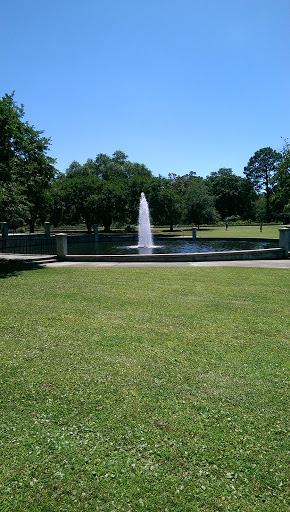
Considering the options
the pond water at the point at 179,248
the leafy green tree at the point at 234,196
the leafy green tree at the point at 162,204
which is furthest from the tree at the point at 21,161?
the leafy green tree at the point at 234,196

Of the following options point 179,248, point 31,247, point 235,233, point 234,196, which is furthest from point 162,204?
point 234,196

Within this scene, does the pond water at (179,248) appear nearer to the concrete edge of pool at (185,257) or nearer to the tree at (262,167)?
the concrete edge of pool at (185,257)

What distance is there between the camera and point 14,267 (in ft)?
53.2

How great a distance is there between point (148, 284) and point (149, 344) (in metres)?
5.56

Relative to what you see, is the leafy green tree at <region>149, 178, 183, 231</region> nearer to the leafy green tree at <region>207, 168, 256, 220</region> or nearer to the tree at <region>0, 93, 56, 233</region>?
the tree at <region>0, 93, 56, 233</region>

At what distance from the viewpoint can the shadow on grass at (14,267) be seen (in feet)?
46.1

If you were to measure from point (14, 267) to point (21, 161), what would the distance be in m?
4.94

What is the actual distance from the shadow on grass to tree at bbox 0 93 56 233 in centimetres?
233

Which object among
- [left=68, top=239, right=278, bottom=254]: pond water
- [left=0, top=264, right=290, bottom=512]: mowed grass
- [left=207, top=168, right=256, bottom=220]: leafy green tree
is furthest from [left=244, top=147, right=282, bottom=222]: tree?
[left=0, top=264, right=290, bottom=512]: mowed grass

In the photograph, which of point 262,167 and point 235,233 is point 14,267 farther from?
point 262,167

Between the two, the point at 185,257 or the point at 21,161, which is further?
the point at 185,257

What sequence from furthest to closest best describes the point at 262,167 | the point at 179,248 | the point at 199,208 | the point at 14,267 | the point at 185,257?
the point at 262,167 → the point at 199,208 → the point at 179,248 → the point at 185,257 → the point at 14,267

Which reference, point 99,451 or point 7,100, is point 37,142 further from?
point 99,451

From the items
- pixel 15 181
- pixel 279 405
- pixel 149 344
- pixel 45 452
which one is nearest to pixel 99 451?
pixel 45 452
